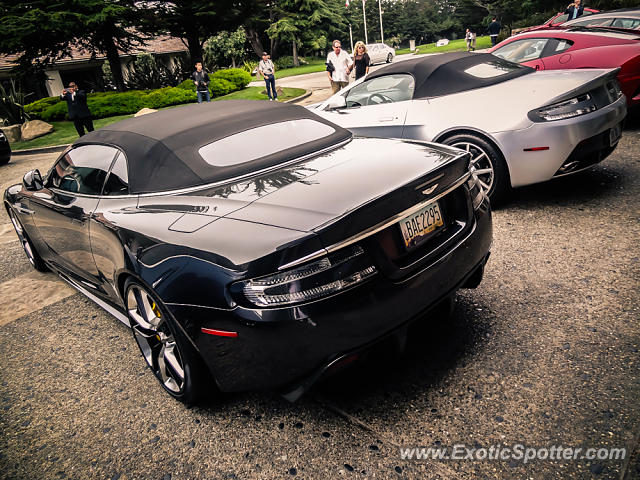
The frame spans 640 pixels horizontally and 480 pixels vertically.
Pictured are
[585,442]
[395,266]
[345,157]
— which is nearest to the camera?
[585,442]

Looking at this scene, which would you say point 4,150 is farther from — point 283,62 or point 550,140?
point 283,62

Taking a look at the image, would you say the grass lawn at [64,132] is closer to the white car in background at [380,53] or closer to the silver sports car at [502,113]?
the silver sports car at [502,113]

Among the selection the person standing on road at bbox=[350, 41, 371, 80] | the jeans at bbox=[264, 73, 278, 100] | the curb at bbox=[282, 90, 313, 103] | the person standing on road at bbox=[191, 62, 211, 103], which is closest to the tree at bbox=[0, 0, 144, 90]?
the person standing on road at bbox=[191, 62, 211, 103]

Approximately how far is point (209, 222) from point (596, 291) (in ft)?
8.25

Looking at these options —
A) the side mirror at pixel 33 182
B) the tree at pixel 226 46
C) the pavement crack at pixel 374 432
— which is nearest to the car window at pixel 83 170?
the side mirror at pixel 33 182

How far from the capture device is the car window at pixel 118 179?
2768mm

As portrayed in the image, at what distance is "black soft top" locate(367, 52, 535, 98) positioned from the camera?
177 inches

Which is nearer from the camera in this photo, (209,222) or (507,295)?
(209,222)

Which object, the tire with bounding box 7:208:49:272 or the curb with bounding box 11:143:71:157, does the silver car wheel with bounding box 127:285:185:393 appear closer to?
the tire with bounding box 7:208:49:272

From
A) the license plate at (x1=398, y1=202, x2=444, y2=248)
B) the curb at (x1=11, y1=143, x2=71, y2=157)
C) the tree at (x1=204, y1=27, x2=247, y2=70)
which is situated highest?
the tree at (x1=204, y1=27, x2=247, y2=70)

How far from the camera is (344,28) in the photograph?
172ft

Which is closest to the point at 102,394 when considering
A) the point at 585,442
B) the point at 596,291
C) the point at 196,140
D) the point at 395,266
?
the point at 196,140

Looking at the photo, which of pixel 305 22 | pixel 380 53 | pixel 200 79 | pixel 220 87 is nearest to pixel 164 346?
pixel 200 79

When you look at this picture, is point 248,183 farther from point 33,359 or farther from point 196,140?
point 33,359
